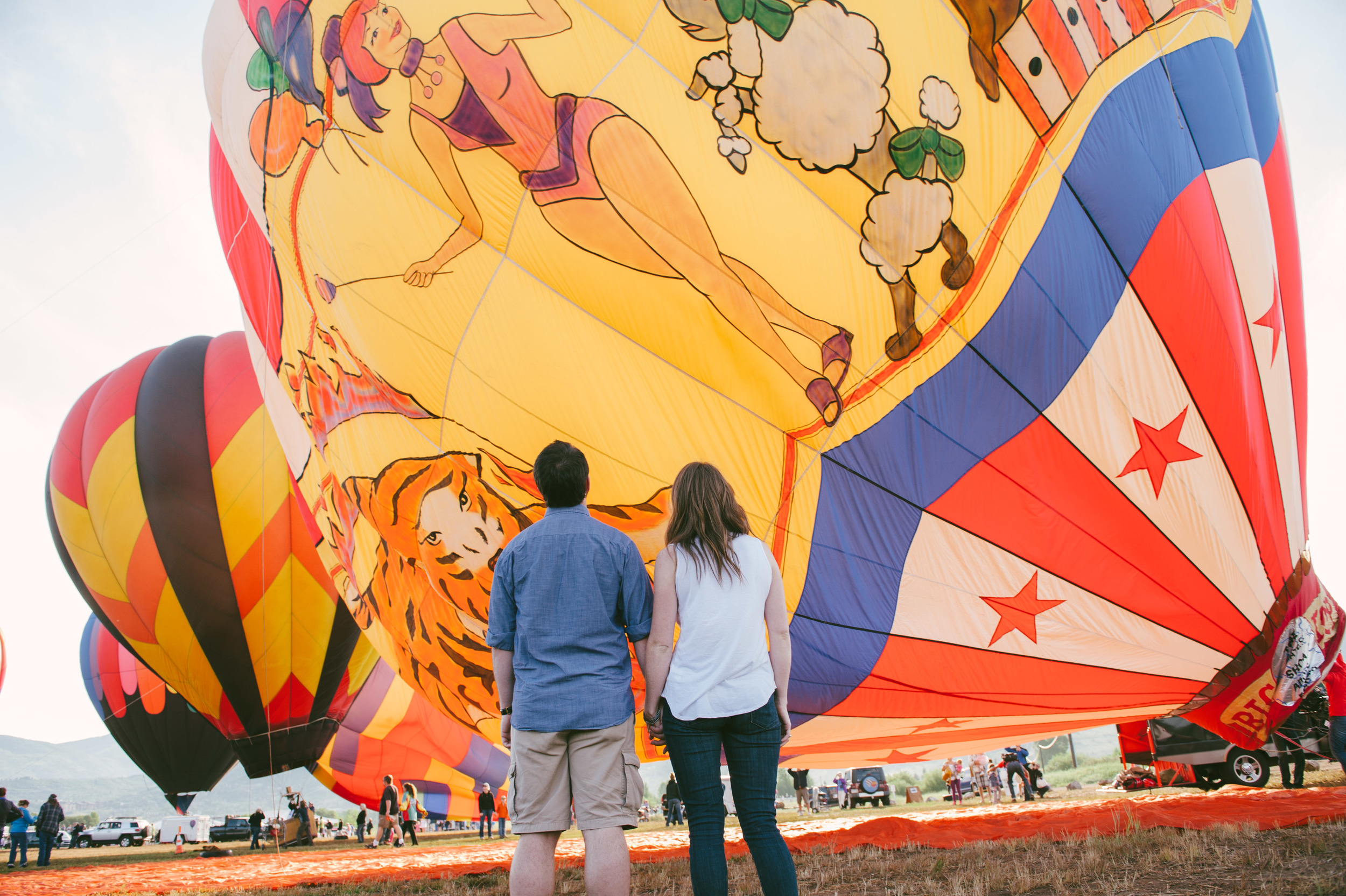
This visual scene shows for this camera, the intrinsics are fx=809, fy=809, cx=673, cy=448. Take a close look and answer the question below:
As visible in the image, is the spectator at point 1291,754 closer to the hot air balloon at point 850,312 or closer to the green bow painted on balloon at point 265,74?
the hot air balloon at point 850,312

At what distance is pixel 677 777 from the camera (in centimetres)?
186

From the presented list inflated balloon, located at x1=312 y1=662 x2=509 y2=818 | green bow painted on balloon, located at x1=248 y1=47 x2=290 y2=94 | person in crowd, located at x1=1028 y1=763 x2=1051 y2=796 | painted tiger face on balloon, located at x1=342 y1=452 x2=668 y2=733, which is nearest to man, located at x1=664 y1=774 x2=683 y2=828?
inflated balloon, located at x1=312 y1=662 x2=509 y2=818

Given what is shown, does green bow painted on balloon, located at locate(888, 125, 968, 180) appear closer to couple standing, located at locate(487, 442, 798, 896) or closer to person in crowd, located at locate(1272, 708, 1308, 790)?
couple standing, located at locate(487, 442, 798, 896)

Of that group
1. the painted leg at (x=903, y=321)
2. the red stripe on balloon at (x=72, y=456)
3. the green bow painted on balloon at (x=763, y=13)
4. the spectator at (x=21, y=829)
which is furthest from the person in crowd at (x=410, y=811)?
the green bow painted on balloon at (x=763, y=13)

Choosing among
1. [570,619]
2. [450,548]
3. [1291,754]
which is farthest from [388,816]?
[570,619]

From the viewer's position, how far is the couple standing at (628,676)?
1832 mm

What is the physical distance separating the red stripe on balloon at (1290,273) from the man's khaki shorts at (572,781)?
183 inches

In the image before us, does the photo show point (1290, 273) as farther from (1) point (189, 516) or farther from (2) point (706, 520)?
(1) point (189, 516)

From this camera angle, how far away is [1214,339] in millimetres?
3852

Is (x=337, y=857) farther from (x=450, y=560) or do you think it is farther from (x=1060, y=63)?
(x=1060, y=63)

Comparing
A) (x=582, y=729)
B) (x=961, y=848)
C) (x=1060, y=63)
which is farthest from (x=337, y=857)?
(x=1060, y=63)

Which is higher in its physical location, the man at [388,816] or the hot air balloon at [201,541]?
the hot air balloon at [201,541]

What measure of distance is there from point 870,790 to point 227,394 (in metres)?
13.4

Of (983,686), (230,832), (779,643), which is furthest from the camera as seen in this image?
(230,832)
